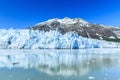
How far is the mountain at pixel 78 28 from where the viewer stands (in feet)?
336

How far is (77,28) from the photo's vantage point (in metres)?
109

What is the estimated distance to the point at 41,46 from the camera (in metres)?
36.1

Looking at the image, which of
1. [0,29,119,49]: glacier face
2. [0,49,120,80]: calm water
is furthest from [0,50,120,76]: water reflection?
[0,29,119,49]: glacier face

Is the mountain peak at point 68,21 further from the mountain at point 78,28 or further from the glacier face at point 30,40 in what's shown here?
the glacier face at point 30,40

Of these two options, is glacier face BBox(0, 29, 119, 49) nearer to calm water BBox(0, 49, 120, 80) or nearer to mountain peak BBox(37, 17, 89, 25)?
calm water BBox(0, 49, 120, 80)

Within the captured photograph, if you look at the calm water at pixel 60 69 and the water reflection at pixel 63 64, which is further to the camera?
the water reflection at pixel 63 64

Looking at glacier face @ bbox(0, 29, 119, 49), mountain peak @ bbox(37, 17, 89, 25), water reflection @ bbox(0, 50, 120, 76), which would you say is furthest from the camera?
mountain peak @ bbox(37, 17, 89, 25)

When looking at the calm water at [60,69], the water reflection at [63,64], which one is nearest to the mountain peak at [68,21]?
the water reflection at [63,64]

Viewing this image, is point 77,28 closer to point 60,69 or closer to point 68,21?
point 68,21

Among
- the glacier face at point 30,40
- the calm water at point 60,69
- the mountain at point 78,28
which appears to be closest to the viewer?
the calm water at point 60,69

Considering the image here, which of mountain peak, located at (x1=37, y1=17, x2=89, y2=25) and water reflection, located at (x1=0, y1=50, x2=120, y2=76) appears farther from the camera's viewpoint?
mountain peak, located at (x1=37, y1=17, x2=89, y2=25)

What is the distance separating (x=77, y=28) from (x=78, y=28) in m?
0.49

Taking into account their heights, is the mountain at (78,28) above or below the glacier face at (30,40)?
above

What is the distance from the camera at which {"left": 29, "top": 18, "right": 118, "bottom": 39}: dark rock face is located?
337ft
